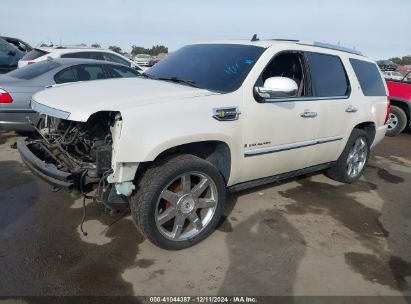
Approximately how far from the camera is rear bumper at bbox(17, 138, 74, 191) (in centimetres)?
310

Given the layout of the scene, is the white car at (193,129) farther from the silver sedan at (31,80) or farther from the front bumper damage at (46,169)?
the silver sedan at (31,80)

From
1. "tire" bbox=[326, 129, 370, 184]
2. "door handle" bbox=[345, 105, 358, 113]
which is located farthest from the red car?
"door handle" bbox=[345, 105, 358, 113]

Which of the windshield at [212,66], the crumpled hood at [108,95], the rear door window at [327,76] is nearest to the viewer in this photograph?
the crumpled hood at [108,95]

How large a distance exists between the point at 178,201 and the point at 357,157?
3.24 meters

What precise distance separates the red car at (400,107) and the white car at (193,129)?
16.6 ft

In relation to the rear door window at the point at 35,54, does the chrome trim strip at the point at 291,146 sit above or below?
above

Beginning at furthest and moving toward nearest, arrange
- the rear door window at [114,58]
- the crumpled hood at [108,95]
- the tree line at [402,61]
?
1. the tree line at [402,61]
2. the rear door window at [114,58]
3. the crumpled hood at [108,95]

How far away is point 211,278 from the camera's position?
3.05 meters

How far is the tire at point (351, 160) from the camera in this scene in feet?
16.8

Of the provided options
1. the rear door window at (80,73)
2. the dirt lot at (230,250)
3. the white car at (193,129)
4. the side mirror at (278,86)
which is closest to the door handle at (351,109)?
the white car at (193,129)

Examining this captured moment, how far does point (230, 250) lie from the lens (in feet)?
11.4

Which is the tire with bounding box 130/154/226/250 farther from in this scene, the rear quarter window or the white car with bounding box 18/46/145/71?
the white car with bounding box 18/46/145/71

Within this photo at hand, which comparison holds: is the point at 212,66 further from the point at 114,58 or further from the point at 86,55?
the point at 114,58

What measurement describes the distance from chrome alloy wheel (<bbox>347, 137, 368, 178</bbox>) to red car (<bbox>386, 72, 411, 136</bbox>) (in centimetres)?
432
